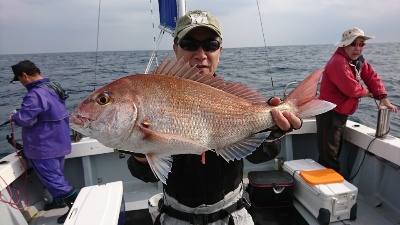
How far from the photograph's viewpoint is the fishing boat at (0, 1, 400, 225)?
3939mm

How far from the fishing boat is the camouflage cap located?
1765 mm

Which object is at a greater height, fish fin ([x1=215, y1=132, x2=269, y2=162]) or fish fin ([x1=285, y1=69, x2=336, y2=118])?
fish fin ([x1=285, y1=69, x2=336, y2=118])

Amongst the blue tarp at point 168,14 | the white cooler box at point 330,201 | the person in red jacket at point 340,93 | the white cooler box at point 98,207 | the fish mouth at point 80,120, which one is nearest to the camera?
the fish mouth at point 80,120

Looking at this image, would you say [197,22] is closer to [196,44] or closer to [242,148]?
[196,44]

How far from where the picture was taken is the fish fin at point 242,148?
1817 millimetres

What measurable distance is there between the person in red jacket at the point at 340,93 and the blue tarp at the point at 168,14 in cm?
315

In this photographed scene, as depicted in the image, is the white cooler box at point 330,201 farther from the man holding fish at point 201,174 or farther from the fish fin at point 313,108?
the fish fin at point 313,108

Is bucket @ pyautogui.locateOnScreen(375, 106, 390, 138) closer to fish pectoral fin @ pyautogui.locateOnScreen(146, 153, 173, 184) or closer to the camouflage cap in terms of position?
the camouflage cap

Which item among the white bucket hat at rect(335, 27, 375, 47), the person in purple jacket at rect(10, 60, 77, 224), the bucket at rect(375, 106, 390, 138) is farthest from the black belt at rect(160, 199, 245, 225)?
the white bucket hat at rect(335, 27, 375, 47)

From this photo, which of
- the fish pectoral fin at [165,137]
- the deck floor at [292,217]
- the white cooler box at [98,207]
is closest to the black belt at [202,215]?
the white cooler box at [98,207]

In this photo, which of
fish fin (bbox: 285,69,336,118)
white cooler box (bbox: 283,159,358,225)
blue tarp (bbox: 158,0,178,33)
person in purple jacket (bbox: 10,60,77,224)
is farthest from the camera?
blue tarp (bbox: 158,0,178,33)

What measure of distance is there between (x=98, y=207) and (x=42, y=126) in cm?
238

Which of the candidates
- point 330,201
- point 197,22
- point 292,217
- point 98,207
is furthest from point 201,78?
point 292,217

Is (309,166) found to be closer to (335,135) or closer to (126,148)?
(335,135)
